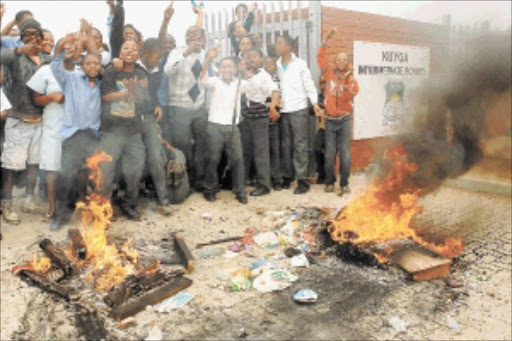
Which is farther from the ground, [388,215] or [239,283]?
[388,215]

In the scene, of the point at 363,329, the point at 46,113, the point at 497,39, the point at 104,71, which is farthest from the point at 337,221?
the point at 46,113

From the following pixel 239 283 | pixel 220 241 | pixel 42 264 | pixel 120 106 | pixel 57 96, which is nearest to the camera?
pixel 239 283

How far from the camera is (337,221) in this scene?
5488mm

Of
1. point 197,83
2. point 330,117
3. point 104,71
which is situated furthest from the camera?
point 330,117

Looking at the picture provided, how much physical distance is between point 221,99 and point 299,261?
3158 mm

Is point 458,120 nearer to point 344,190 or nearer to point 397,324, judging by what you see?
point 344,190

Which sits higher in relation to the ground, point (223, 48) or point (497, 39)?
point (223, 48)

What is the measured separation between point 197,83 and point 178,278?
138 inches

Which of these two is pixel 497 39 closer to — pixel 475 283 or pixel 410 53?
pixel 475 283

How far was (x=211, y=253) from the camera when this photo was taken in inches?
202

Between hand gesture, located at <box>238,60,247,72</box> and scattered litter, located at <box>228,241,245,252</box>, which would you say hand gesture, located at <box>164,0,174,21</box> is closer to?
hand gesture, located at <box>238,60,247,72</box>

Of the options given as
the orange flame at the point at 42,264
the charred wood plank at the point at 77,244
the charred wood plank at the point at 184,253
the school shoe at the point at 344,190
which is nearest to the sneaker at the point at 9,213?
the charred wood plank at the point at 77,244

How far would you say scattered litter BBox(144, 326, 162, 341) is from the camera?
3427mm

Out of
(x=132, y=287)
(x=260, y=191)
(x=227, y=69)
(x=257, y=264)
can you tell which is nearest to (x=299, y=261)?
(x=257, y=264)
